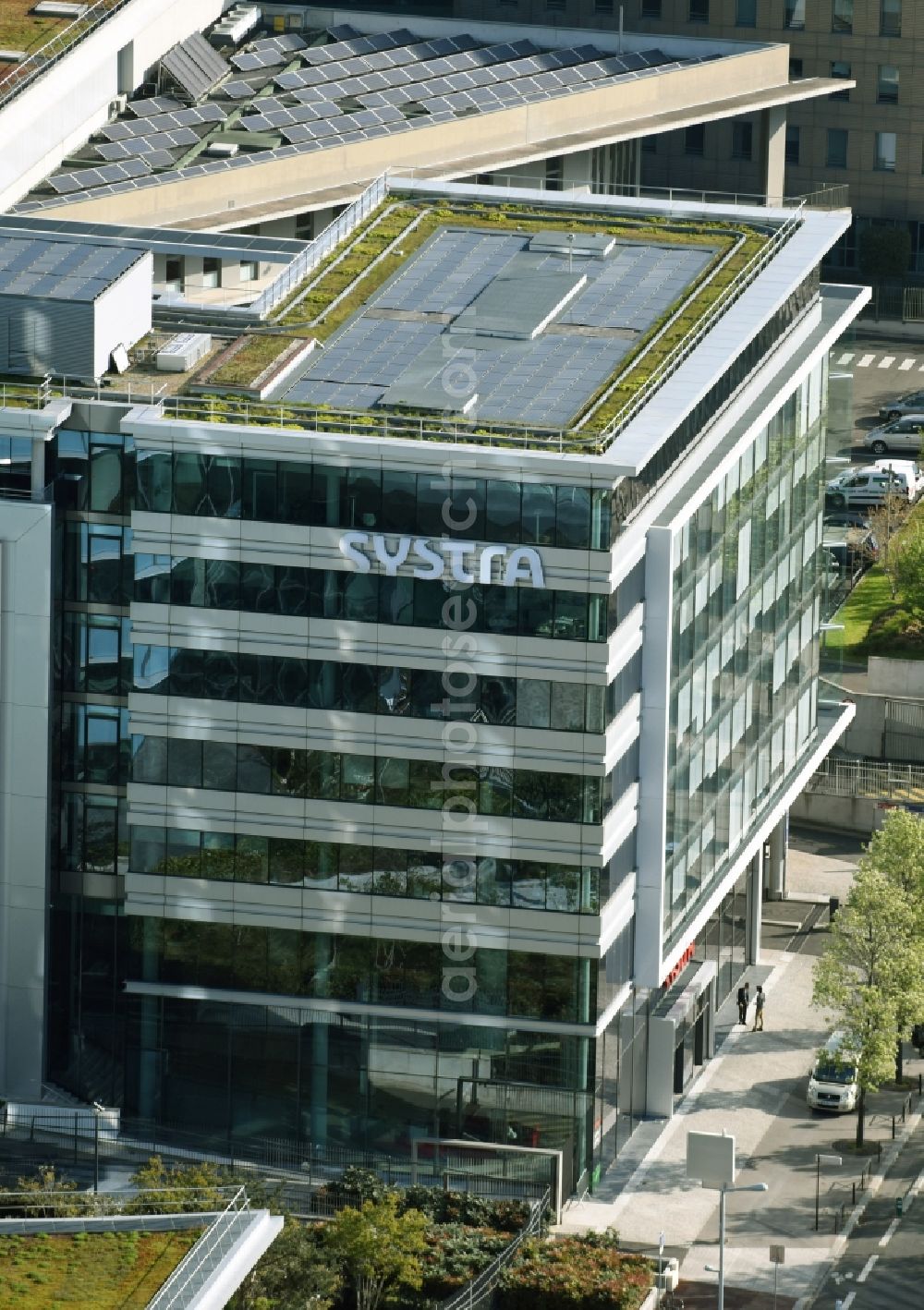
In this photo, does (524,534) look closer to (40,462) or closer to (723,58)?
(40,462)

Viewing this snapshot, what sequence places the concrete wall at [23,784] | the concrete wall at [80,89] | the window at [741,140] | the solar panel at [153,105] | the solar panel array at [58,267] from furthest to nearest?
the window at [741,140]
the solar panel at [153,105]
the concrete wall at [80,89]
the solar panel array at [58,267]
the concrete wall at [23,784]

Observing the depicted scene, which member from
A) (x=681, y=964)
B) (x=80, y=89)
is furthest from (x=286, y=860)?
(x=80, y=89)

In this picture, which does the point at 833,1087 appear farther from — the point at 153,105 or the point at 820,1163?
the point at 153,105

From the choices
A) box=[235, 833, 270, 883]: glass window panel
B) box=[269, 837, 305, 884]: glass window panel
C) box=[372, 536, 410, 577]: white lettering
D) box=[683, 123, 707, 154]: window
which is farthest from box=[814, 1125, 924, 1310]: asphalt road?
box=[683, 123, 707, 154]: window

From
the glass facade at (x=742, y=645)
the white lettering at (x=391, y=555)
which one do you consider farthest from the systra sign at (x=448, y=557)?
the glass facade at (x=742, y=645)

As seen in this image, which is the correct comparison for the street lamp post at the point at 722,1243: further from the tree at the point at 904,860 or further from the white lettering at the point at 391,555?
the white lettering at the point at 391,555

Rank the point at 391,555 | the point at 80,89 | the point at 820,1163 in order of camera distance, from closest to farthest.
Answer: the point at 391,555 → the point at 820,1163 → the point at 80,89
